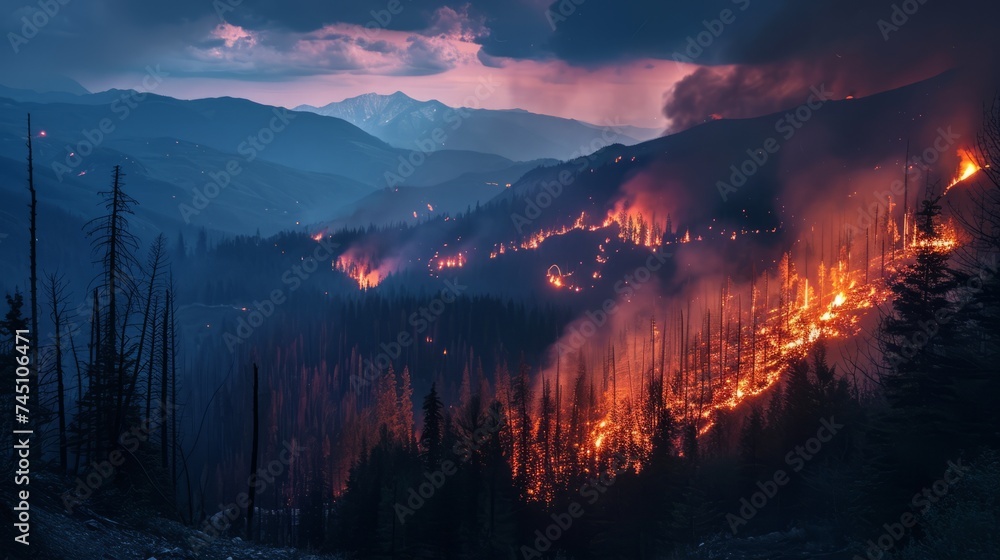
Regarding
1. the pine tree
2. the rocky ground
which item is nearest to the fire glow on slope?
the pine tree

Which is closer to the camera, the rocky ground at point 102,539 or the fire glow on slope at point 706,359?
the rocky ground at point 102,539

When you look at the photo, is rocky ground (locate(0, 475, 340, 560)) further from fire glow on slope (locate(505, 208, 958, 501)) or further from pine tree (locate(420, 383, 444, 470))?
fire glow on slope (locate(505, 208, 958, 501))

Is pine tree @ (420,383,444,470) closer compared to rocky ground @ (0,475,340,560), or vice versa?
rocky ground @ (0,475,340,560)

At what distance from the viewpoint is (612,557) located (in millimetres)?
52469

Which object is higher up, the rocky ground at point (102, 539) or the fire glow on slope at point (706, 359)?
the fire glow on slope at point (706, 359)

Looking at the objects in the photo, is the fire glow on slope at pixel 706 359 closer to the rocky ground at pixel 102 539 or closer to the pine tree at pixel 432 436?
the pine tree at pixel 432 436

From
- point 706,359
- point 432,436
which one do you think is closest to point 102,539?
point 432,436

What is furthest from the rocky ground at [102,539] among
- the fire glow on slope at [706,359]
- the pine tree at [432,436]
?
the fire glow on slope at [706,359]

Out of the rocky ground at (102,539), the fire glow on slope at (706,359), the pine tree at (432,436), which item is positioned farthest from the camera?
the fire glow on slope at (706,359)

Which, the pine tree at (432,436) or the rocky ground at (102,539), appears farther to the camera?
the pine tree at (432,436)

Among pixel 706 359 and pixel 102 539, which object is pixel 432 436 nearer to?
pixel 102 539

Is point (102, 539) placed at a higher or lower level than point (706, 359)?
lower

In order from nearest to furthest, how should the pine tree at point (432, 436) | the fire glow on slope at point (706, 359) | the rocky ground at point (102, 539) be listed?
1. the rocky ground at point (102, 539)
2. the pine tree at point (432, 436)
3. the fire glow on slope at point (706, 359)

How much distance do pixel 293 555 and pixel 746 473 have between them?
36844 mm
